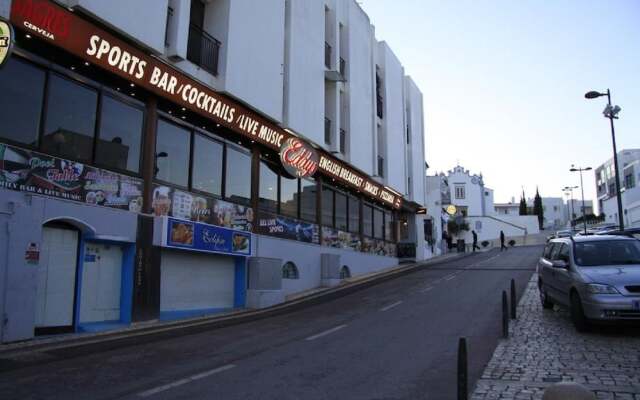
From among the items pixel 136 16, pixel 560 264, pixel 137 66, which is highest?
pixel 136 16

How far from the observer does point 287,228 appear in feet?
73.0

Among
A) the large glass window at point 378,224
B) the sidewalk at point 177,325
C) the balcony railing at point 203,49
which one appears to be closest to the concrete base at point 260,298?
the sidewalk at point 177,325

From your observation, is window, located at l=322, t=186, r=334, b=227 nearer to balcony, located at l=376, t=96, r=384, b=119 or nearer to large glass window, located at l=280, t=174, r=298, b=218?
large glass window, located at l=280, t=174, r=298, b=218

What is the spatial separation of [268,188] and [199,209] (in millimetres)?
4912

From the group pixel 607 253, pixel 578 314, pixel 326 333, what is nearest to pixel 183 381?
pixel 326 333

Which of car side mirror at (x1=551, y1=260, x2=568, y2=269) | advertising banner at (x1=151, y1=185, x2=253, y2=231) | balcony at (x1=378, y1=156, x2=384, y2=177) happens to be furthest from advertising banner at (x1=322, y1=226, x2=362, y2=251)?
car side mirror at (x1=551, y1=260, x2=568, y2=269)

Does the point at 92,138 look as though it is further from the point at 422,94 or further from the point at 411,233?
the point at 422,94

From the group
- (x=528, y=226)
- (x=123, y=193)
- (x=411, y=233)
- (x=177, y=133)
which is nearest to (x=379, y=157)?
(x=411, y=233)

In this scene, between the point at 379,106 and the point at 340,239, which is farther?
the point at 379,106

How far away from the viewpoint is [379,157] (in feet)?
113

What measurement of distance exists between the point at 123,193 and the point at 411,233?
30.9 meters

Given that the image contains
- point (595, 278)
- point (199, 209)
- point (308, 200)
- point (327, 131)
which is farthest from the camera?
point (327, 131)

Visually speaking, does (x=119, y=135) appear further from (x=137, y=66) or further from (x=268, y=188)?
(x=268, y=188)

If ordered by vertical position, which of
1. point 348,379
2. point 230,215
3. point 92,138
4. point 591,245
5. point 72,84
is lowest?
point 348,379
